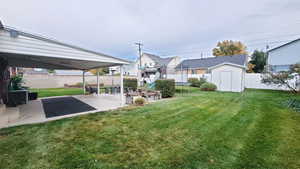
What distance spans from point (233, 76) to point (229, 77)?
1.17 feet

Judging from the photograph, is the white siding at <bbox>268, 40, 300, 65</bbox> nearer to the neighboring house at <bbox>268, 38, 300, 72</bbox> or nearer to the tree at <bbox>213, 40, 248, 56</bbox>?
the neighboring house at <bbox>268, 38, 300, 72</bbox>

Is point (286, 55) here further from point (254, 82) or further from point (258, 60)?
point (258, 60)

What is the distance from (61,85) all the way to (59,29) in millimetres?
11773

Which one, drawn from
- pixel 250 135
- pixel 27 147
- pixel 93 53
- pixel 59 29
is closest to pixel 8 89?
pixel 59 29

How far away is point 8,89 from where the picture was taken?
24.3ft

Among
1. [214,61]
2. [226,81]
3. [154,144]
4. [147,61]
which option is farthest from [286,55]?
[147,61]

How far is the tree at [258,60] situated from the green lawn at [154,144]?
26.1 m

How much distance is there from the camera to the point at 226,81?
13.4m

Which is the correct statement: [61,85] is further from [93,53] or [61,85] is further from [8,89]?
[93,53]

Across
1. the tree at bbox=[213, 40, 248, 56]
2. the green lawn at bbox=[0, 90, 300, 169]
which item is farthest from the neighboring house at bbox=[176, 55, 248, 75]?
the green lawn at bbox=[0, 90, 300, 169]

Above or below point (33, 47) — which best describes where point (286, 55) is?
above

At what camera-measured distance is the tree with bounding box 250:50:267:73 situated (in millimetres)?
24336

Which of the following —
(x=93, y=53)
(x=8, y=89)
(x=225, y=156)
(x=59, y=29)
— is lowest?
(x=225, y=156)

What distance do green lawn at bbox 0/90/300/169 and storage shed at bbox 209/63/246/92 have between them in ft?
29.6
